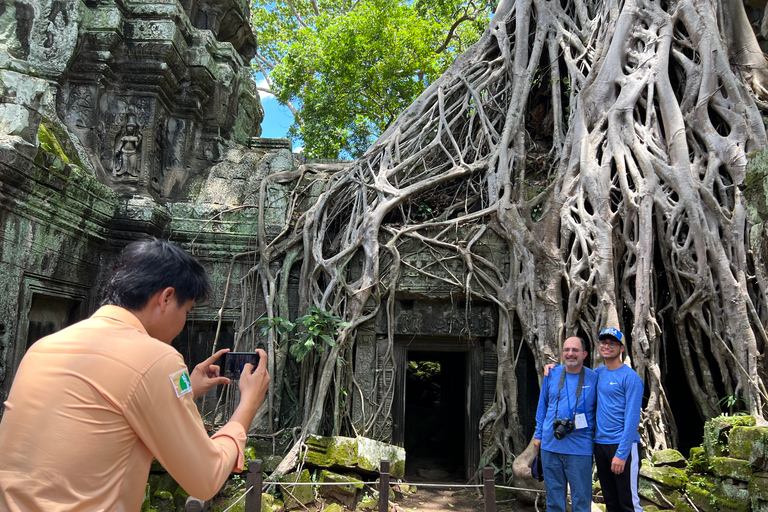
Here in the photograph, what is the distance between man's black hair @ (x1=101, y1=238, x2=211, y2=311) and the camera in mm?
1151

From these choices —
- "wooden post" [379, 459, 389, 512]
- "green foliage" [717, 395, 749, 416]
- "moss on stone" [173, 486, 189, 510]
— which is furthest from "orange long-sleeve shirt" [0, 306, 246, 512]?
"green foliage" [717, 395, 749, 416]

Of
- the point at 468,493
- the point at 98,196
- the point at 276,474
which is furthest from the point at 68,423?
the point at 468,493

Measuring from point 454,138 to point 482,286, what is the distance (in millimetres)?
1868

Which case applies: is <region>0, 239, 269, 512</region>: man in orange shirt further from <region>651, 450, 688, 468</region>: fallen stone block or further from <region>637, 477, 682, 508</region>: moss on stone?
<region>651, 450, 688, 468</region>: fallen stone block

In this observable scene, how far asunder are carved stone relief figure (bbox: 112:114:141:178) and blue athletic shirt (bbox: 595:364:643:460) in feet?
15.0

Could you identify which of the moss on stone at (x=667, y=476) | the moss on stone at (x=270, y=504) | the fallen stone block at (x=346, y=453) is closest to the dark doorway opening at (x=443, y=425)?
the fallen stone block at (x=346, y=453)

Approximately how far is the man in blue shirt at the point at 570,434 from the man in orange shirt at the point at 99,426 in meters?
2.68

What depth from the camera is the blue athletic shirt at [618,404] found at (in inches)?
126

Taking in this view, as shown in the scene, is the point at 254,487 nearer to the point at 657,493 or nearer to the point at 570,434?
the point at 570,434

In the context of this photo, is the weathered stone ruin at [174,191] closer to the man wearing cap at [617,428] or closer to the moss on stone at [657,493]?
the moss on stone at [657,493]

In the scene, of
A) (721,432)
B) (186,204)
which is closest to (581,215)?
(721,432)

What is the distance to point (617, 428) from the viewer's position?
3270 millimetres

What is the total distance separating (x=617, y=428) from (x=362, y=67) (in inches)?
320

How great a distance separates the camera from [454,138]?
635 centimetres
